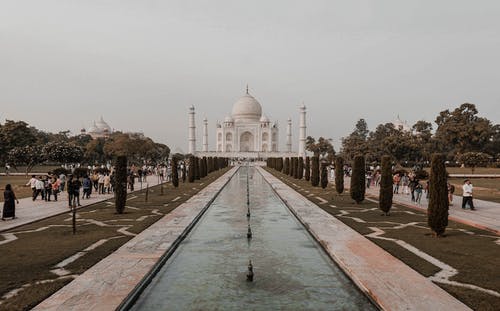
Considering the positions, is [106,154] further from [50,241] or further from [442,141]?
[50,241]

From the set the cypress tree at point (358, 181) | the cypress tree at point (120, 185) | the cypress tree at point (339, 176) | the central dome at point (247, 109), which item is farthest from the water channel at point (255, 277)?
the central dome at point (247, 109)

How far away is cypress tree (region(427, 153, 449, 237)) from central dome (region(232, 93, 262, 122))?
3749 inches

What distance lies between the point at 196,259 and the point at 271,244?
1.91 meters

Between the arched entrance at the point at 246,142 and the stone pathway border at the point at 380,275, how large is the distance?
95261 millimetres

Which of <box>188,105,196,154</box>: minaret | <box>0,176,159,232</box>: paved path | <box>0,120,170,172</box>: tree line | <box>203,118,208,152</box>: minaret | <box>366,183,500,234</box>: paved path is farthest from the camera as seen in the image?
<box>203,118,208,152</box>: minaret

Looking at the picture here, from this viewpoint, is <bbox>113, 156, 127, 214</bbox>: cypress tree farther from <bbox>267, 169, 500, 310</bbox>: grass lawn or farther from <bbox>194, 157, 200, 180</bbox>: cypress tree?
<bbox>194, 157, 200, 180</bbox>: cypress tree

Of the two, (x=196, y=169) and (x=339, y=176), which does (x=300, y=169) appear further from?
(x=339, y=176)

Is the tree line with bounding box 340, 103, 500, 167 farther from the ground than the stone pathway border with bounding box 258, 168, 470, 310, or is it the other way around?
the tree line with bounding box 340, 103, 500, 167

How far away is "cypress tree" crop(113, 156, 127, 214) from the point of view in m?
13.0

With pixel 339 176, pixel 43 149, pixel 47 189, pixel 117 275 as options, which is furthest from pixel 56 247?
pixel 43 149

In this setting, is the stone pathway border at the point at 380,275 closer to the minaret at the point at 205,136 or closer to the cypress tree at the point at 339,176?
the cypress tree at the point at 339,176

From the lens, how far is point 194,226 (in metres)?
11.1

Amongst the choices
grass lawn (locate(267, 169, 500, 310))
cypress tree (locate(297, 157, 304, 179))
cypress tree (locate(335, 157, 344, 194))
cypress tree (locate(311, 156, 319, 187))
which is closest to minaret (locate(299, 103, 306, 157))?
cypress tree (locate(297, 157, 304, 179))

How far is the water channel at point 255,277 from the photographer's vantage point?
5.48 meters
